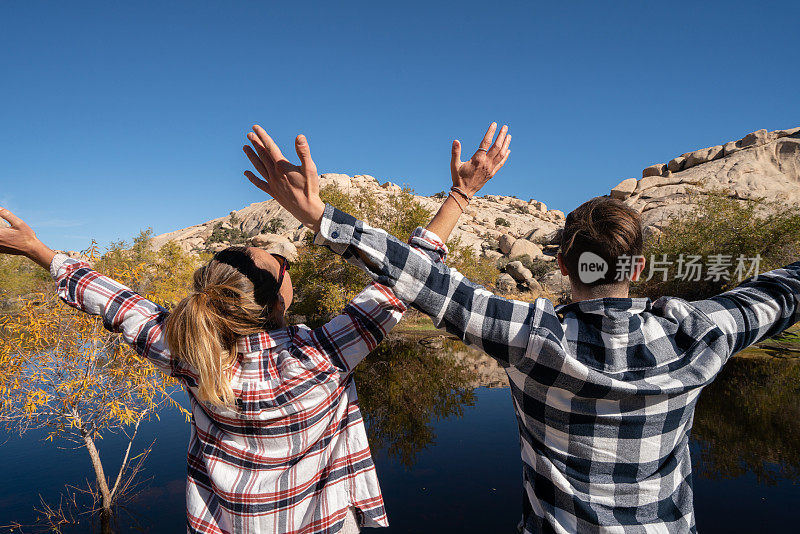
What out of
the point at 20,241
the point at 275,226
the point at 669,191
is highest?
the point at 275,226

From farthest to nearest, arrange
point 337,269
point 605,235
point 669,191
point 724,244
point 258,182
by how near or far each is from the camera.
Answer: point 669,191, point 337,269, point 724,244, point 258,182, point 605,235

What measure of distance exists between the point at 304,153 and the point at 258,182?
1.20 ft

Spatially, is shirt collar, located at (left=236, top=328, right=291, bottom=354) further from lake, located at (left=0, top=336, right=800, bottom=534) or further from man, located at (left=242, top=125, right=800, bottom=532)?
lake, located at (left=0, top=336, right=800, bottom=534)

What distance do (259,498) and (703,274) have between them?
2522 cm

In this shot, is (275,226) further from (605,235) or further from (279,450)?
(605,235)

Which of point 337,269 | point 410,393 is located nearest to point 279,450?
point 410,393

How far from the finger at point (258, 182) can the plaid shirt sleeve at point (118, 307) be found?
0.73 meters

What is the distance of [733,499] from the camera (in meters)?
6.84

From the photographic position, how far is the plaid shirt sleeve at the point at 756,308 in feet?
4.36

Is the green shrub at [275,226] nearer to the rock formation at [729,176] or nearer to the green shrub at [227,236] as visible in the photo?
the green shrub at [227,236]

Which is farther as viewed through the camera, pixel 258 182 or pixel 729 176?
pixel 729 176

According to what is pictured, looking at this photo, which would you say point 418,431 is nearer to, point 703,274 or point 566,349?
point 566,349

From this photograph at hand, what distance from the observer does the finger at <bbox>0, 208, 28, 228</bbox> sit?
70.5 inches

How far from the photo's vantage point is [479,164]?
1.74m
